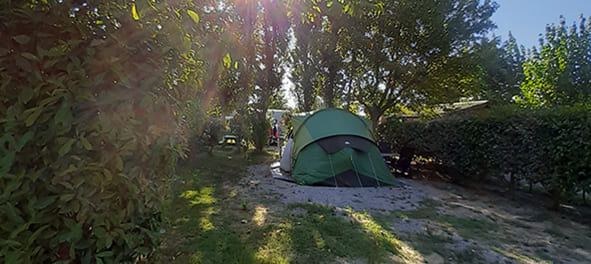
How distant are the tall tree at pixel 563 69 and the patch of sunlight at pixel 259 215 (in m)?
13.7

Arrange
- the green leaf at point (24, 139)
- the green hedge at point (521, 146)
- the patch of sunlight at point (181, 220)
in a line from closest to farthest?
the green leaf at point (24, 139) → the patch of sunlight at point (181, 220) → the green hedge at point (521, 146)

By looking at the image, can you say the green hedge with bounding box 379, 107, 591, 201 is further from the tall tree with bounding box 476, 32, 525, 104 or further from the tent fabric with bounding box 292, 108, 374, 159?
the tall tree with bounding box 476, 32, 525, 104

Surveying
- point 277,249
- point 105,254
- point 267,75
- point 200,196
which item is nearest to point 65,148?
point 105,254

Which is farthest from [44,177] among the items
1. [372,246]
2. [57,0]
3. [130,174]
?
[372,246]

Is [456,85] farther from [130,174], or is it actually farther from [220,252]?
[130,174]

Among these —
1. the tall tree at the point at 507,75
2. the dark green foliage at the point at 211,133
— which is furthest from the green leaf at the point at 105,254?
the tall tree at the point at 507,75

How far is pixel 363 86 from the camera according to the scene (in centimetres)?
1295

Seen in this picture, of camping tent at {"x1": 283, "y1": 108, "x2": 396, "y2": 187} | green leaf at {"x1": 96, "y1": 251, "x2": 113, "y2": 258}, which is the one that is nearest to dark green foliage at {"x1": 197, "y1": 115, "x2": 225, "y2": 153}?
camping tent at {"x1": 283, "y1": 108, "x2": 396, "y2": 187}

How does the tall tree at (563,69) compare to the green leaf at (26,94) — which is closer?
the green leaf at (26,94)

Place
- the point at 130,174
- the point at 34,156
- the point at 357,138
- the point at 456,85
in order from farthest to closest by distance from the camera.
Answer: the point at 456,85 → the point at 357,138 → the point at 130,174 → the point at 34,156

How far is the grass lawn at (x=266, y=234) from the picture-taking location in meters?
2.88

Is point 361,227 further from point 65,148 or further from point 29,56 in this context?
point 29,56

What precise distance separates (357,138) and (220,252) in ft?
16.6

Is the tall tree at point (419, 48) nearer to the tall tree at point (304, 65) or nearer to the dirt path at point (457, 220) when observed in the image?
the tall tree at point (304, 65)
